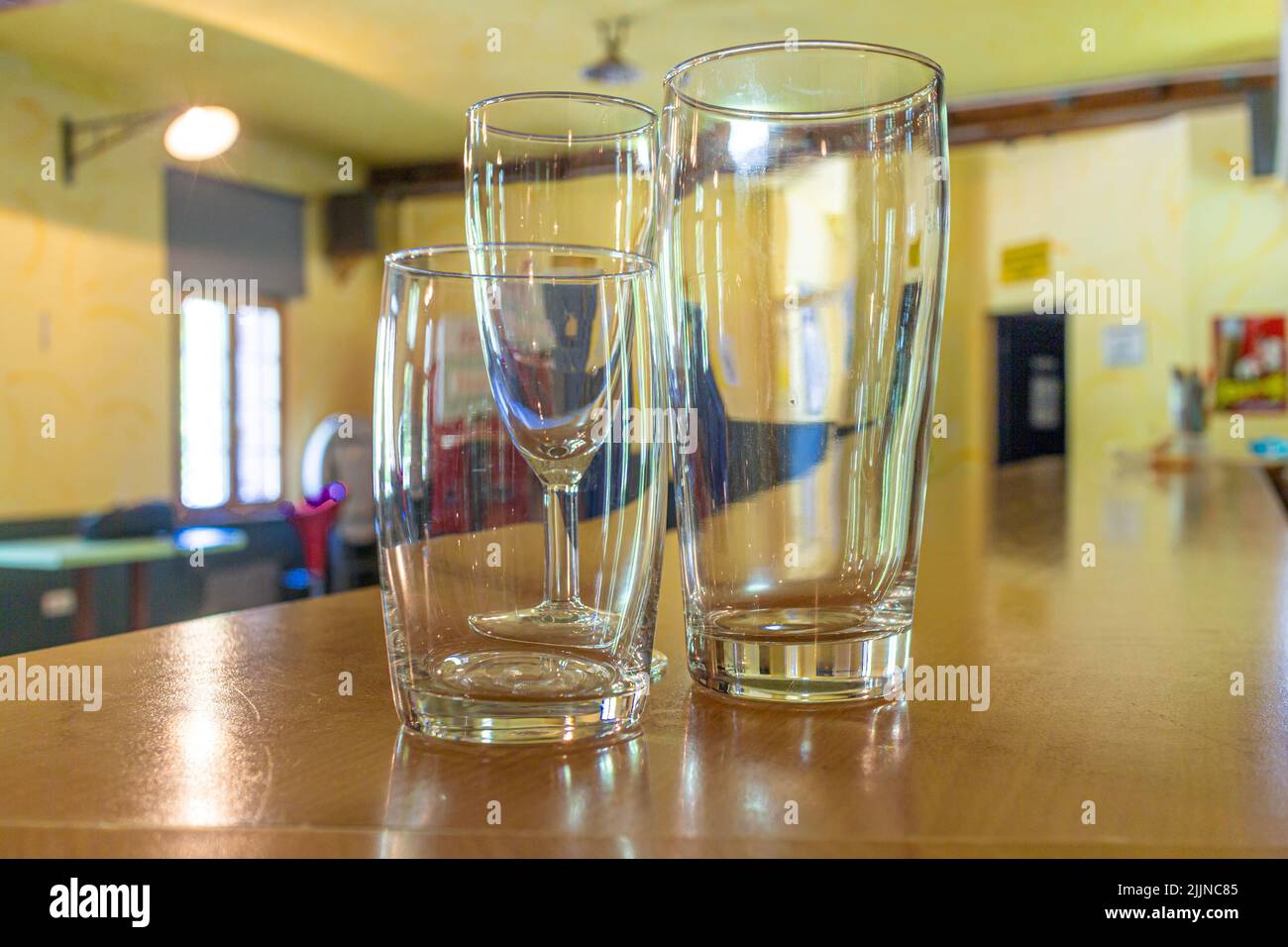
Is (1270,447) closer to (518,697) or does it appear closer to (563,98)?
(563,98)

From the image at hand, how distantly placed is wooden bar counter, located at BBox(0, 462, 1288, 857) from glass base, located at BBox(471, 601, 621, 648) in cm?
3

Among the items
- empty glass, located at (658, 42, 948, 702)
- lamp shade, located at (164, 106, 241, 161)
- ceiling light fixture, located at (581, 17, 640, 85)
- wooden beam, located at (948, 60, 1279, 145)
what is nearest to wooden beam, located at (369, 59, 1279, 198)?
wooden beam, located at (948, 60, 1279, 145)

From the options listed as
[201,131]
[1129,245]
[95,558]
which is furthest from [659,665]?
[1129,245]

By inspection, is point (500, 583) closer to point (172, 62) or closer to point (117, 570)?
point (117, 570)

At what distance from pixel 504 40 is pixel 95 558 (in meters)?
2.49

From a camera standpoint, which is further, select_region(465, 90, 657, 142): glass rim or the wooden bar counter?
select_region(465, 90, 657, 142): glass rim

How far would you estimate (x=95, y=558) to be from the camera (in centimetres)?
309

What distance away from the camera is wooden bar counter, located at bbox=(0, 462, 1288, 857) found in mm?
233

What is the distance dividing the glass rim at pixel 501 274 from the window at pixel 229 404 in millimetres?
5517

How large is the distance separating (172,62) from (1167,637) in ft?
16.2

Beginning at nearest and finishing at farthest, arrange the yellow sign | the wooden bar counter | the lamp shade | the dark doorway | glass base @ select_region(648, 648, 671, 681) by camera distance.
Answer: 1. the wooden bar counter
2. glass base @ select_region(648, 648, 671, 681)
3. the lamp shade
4. the yellow sign
5. the dark doorway

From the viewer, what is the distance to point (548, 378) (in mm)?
Answer: 305

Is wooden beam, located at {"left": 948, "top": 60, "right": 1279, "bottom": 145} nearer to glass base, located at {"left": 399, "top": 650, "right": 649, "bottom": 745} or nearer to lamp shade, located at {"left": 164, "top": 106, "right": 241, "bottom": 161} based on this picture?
lamp shade, located at {"left": 164, "top": 106, "right": 241, "bottom": 161}
